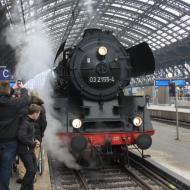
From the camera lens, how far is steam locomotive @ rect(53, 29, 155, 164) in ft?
28.8

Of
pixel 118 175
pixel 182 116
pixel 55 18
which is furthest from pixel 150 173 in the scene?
pixel 55 18

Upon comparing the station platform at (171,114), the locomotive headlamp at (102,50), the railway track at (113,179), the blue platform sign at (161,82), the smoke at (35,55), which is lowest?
the railway track at (113,179)

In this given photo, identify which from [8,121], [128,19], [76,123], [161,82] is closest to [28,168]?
[8,121]

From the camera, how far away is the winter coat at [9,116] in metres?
5.27

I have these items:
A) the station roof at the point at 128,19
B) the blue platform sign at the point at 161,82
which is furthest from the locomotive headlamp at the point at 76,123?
the station roof at the point at 128,19

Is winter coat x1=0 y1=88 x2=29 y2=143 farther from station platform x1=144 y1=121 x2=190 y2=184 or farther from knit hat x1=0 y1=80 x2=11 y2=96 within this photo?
station platform x1=144 y1=121 x2=190 y2=184

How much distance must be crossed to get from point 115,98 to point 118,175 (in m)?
1.66

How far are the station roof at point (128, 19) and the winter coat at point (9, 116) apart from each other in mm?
25397

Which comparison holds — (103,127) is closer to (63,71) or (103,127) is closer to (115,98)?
(115,98)

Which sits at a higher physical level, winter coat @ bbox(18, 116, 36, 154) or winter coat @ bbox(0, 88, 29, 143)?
winter coat @ bbox(0, 88, 29, 143)

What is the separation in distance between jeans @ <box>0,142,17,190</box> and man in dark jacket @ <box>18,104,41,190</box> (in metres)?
0.15

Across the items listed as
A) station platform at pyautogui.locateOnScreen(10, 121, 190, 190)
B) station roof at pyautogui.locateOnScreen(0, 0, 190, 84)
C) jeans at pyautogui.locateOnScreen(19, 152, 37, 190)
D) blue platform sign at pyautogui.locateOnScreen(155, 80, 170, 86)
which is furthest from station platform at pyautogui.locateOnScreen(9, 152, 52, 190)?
station roof at pyautogui.locateOnScreen(0, 0, 190, 84)

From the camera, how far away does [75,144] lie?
8.40 m

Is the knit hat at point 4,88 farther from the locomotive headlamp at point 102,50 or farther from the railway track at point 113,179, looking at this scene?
the locomotive headlamp at point 102,50
